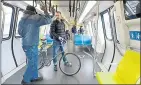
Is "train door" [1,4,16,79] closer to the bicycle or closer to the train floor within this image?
the train floor

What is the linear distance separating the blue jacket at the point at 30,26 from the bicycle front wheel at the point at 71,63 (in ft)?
4.05

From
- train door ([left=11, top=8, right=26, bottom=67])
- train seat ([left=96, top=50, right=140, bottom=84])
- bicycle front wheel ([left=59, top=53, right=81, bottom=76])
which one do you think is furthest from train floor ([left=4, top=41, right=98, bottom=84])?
train seat ([left=96, top=50, right=140, bottom=84])

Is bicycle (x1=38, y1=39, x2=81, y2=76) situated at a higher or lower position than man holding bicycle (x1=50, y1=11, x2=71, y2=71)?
lower

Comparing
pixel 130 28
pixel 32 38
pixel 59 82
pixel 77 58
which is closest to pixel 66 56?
pixel 77 58

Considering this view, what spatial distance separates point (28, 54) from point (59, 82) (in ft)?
2.90

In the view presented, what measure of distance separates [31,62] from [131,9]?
8.24 feet

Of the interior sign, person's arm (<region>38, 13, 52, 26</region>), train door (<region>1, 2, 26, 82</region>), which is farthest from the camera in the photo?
train door (<region>1, 2, 26, 82</region>)

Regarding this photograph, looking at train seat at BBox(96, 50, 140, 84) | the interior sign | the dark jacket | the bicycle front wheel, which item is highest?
the dark jacket

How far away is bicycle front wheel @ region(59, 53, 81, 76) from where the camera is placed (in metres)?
4.69

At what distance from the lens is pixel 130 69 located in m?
1.97

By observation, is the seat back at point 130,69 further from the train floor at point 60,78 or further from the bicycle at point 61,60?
the bicycle at point 61,60

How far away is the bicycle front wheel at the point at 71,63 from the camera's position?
469cm

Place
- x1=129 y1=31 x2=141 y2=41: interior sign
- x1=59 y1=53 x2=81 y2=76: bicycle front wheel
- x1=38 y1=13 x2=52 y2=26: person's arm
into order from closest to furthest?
x1=129 y1=31 x2=141 y2=41: interior sign → x1=38 y1=13 x2=52 y2=26: person's arm → x1=59 y1=53 x2=81 y2=76: bicycle front wheel

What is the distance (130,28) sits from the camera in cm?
225
